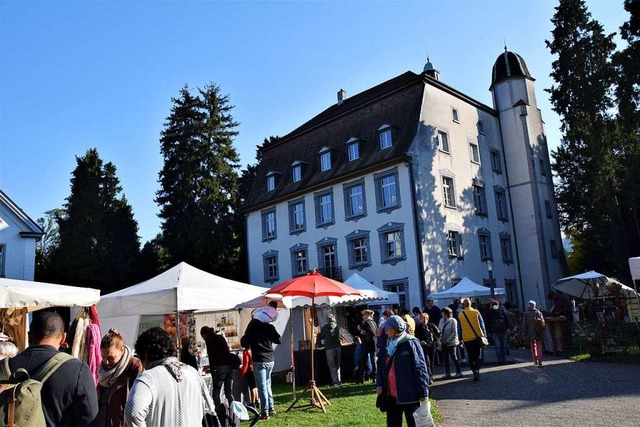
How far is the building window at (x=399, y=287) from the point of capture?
28.4 m

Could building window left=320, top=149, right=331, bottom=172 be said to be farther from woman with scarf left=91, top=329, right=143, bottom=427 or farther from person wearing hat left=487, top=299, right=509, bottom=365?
woman with scarf left=91, top=329, right=143, bottom=427

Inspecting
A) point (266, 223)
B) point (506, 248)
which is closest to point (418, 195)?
point (506, 248)

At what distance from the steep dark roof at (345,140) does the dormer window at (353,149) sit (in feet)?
0.83

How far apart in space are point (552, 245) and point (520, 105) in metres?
9.07

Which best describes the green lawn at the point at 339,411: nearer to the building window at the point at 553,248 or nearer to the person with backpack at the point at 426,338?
the person with backpack at the point at 426,338

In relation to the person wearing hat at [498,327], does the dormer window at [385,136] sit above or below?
above

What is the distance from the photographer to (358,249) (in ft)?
103

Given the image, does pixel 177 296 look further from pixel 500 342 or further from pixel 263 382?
pixel 500 342

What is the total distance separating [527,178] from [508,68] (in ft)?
24.8

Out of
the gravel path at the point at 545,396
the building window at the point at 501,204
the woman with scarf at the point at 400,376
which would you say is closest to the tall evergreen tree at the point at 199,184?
the building window at the point at 501,204

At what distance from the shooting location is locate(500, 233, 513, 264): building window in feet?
111

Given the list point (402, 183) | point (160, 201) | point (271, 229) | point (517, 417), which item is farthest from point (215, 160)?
point (517, 417)

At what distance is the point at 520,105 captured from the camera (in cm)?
3556

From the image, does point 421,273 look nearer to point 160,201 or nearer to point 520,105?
point 520,105
